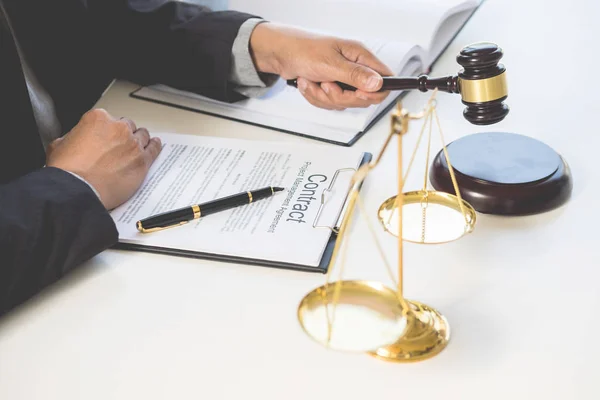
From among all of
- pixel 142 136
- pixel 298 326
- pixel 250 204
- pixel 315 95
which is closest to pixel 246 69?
pixel 315 95

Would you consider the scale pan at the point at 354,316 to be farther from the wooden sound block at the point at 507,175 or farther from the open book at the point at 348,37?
the open book at the point at 348,37

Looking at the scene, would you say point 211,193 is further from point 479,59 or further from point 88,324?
point 479,59

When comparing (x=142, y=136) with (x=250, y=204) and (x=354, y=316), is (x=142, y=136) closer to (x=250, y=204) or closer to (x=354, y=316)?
(x=250, y=204)

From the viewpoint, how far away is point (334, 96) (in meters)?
1.28

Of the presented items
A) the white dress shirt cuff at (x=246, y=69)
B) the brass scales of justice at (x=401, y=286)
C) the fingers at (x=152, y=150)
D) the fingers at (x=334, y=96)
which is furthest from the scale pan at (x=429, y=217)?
the white dress shirt cuff at (x=246, y=69)

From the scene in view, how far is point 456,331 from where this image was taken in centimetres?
84

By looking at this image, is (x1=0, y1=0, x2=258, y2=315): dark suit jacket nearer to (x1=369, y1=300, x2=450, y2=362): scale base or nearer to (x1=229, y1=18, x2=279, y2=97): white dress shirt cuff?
(x1=229, y1=18, x2=279, y2=97): white dress shirt cuff

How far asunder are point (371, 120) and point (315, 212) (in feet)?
1.03

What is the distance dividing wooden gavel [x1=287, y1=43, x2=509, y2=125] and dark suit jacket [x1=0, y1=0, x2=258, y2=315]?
0.50m

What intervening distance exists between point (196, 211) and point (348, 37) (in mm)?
629

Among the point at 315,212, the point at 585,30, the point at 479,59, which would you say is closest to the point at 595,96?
the point at 585,30

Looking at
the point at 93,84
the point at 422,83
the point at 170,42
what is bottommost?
the point at 93,84

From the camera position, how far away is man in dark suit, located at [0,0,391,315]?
96cm

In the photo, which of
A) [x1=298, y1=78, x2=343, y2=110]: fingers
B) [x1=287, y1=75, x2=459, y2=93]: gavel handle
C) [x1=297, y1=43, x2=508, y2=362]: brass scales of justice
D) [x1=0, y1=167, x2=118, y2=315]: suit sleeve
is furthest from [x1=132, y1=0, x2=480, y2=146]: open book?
[x1=0, y1=167, x2=118, y2=315]: suit sleeve
